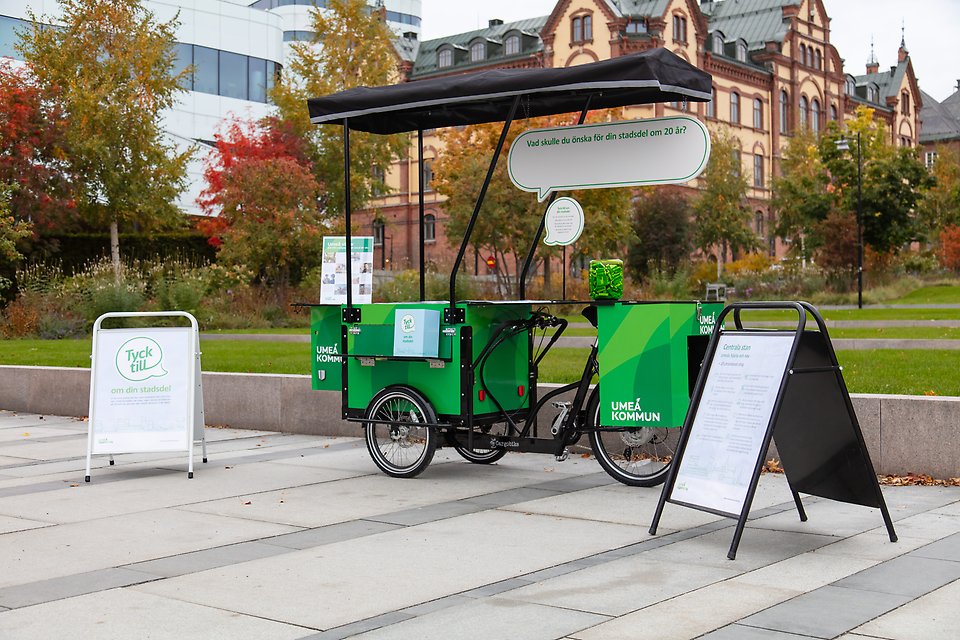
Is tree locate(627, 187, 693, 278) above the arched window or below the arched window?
below

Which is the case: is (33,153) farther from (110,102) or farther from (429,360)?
(429,360)

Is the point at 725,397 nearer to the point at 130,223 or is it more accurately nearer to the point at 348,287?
the point at 348,287

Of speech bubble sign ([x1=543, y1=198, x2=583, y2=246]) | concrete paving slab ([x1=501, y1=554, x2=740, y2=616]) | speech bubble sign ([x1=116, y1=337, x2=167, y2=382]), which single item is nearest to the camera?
concrete paving slab ([x1=501, y1=554, x2=740, y2=616])

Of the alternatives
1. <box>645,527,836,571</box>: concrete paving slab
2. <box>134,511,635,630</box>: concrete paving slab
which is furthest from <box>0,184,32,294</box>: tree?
<box>645,527,836,571</box>: concrete paving slab

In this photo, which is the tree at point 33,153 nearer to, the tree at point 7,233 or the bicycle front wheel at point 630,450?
the tree at point 7,233

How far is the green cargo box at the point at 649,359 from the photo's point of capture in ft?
27.3

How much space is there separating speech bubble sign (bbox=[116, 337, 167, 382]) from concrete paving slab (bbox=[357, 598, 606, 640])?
17.9 feet

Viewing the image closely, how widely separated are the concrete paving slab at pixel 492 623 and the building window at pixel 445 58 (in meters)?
72.7

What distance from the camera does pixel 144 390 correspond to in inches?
401

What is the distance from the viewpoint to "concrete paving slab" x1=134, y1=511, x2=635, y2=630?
5.68 metres

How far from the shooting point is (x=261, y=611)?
555cm

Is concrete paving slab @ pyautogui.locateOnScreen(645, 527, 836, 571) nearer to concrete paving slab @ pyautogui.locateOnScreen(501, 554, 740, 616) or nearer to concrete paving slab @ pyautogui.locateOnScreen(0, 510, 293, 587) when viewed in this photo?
concrete paving slab @ pyautogui.locateOnScreen(501, 554, 740, 616)

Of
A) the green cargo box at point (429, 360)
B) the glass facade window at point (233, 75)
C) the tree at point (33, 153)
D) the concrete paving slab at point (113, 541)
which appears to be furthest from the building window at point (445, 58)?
the concrete paving slab at point (113, 541)

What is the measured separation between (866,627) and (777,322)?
75.4 feet
